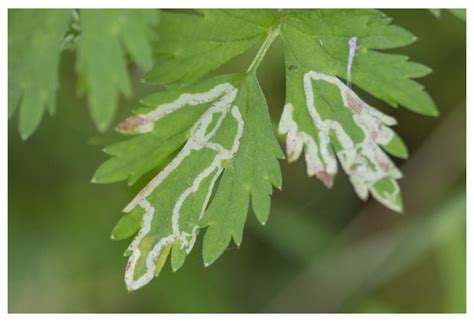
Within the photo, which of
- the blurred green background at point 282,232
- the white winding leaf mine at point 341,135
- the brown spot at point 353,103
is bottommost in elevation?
the blurred green background at point 282,232

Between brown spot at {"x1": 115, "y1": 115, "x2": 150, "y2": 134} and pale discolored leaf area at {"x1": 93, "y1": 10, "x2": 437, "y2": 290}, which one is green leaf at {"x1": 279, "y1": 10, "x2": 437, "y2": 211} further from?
brown spot at {"x1": 115, "y1": 115, "x2": 150, "y2": 134}

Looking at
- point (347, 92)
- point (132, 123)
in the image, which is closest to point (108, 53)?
point (132, 123)

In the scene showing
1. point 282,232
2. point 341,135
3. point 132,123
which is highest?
point 341,135

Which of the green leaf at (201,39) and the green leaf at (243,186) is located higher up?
the green leaf at (201,39)

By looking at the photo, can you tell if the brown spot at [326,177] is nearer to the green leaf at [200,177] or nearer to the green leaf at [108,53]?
the green leaf at [200,177]

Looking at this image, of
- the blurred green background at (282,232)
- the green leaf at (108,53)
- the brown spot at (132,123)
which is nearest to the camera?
the green leaf at (108,53)

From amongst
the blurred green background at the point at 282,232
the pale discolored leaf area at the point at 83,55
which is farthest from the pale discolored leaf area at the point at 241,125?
the blurred green background at the point at 282,232

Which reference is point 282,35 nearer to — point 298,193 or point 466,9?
point 466,9

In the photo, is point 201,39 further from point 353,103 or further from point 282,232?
point 282,232
